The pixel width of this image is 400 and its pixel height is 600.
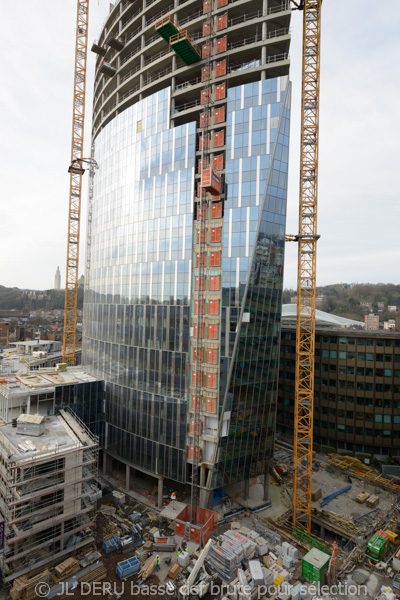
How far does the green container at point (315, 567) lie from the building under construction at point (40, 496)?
63.8ft

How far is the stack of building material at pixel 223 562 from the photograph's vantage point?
1032 inches

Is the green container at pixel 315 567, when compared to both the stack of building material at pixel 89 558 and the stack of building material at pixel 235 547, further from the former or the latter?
the stack of building material at pixel 89 558

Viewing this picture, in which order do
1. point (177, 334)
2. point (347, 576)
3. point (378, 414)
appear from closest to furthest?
point (347, 576)
point (177, 334)
point (378, 414)

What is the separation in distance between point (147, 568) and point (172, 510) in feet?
26.9

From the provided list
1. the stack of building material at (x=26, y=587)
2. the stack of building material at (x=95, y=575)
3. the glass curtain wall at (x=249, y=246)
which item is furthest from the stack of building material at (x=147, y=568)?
the glass curtain wall at (x=249, y=246)

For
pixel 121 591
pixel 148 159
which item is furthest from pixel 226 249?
pixel 121 591

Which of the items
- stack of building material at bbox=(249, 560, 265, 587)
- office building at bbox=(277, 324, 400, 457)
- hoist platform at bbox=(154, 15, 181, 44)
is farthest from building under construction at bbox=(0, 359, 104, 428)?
hoist platform at bbox=(154, 15, 181, 44)

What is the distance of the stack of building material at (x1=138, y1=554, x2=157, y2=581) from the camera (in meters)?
26.6

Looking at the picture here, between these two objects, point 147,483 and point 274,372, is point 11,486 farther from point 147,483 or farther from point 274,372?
point 274,372

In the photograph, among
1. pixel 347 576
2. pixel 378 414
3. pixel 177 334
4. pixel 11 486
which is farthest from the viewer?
pixel 378 414

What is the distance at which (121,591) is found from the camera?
2527cm

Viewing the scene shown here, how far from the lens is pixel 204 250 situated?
3809cm

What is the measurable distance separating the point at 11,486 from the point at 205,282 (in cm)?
2625

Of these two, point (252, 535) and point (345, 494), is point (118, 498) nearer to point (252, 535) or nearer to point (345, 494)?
point (252, 535)
